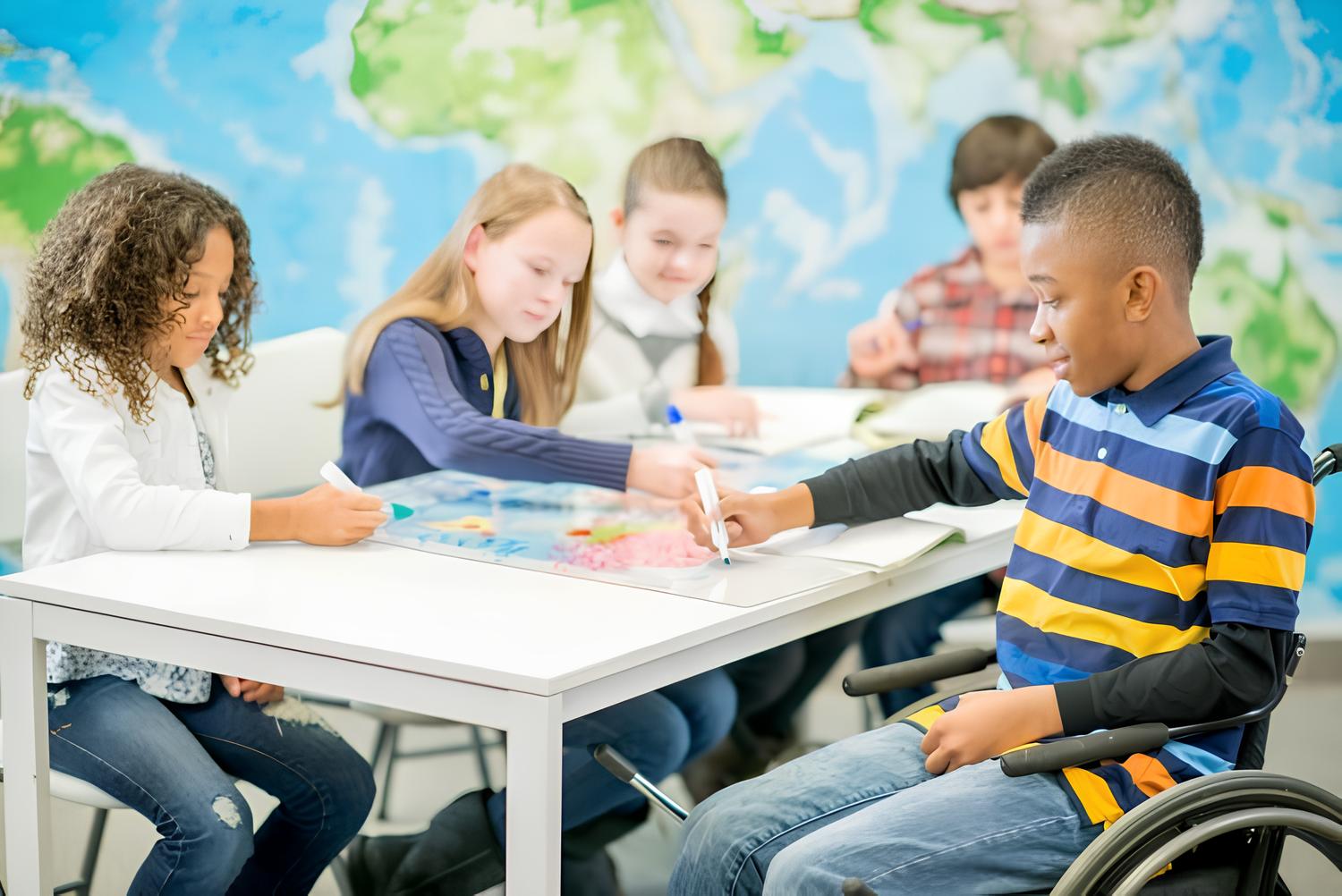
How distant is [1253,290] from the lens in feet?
8.04

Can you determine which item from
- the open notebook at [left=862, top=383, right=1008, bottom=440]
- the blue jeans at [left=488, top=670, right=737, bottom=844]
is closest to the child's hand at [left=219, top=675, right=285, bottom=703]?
the blue jeans at [left=488, top=670, right=737, bottom=844]

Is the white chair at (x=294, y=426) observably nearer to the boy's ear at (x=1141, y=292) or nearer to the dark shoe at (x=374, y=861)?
the dark shoe at (x=374, y=861)

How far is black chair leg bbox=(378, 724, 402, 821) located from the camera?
1.85m

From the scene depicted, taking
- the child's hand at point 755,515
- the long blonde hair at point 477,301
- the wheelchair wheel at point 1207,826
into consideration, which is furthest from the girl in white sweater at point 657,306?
the wheelchair wheel at point 1207,826

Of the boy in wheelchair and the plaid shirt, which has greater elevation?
the plaid shirt

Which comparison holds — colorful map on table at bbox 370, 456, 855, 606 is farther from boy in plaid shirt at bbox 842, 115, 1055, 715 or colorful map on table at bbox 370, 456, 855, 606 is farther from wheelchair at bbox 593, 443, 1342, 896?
boy in plaid shirt at bbox 842, 115, 1055, 715

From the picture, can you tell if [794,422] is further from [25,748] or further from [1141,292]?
[25,748]

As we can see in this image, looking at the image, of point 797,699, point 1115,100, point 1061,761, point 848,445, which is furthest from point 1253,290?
point 1061,761

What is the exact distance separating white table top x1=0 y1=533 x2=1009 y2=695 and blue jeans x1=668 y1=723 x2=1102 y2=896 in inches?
5.5

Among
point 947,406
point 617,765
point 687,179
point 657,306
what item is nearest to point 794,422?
point 657,306

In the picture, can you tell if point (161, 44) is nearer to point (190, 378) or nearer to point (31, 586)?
point (190, 378)

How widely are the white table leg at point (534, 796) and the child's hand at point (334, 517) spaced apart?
42 cm

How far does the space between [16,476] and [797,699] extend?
1101mm

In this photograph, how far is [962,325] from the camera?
2.63 metres
